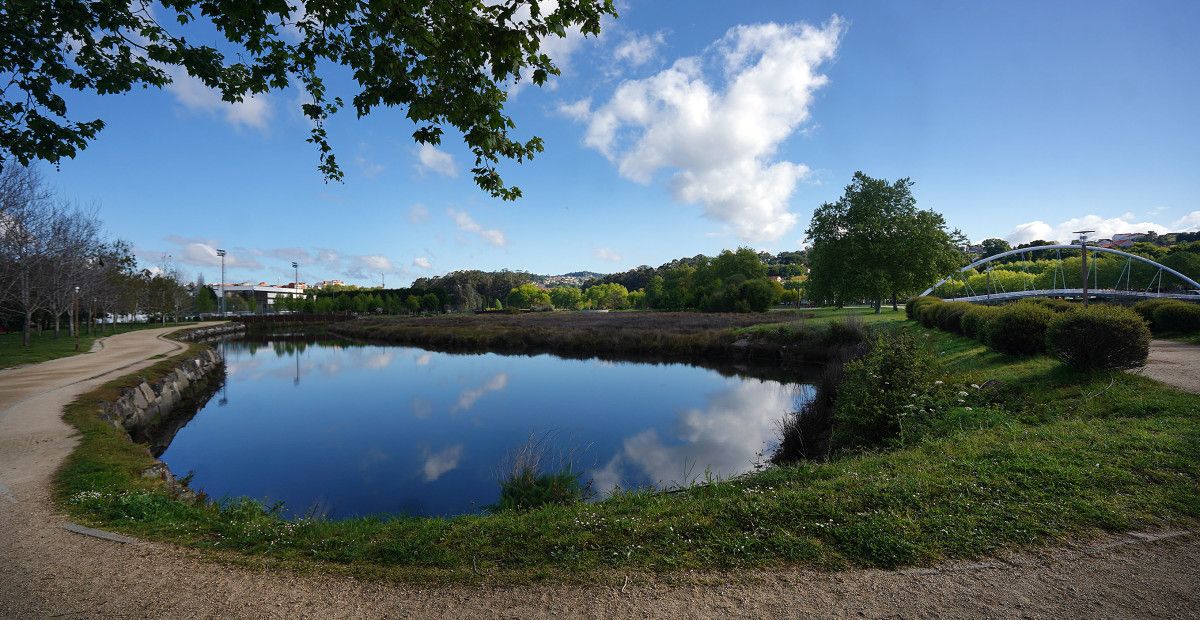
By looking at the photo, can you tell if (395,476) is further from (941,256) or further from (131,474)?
(941,256)

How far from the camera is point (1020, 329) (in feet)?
37.9

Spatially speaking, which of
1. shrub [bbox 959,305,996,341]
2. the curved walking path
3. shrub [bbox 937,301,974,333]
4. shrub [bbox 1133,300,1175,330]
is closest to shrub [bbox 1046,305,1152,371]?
shrub [bbox 959,305,996,341]

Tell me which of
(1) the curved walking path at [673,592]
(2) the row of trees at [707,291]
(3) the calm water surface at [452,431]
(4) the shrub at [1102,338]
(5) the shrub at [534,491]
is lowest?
(3) the calm water surface at [452,431]

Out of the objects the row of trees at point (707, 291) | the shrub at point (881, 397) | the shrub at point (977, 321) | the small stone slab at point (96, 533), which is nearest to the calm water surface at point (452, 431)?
the shrub at point (881, 397)

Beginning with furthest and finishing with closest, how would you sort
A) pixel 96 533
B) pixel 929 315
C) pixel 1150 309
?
pixel 929 315 → pixel 1150 309 → pixel 96 533

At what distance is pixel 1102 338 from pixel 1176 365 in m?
3.64

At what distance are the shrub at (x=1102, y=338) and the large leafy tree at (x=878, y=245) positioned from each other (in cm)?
2632

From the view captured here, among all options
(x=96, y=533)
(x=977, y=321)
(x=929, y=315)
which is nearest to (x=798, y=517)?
(x=96, y=533)

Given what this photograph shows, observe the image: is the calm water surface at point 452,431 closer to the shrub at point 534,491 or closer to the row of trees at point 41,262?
the shrub at point 534,491

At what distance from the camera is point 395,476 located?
31.9ft

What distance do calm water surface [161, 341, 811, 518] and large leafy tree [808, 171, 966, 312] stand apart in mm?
18319

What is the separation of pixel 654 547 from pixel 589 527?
0.79 meters

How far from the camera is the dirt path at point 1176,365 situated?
28.3 feet

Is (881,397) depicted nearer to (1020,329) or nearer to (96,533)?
(1020,329)
